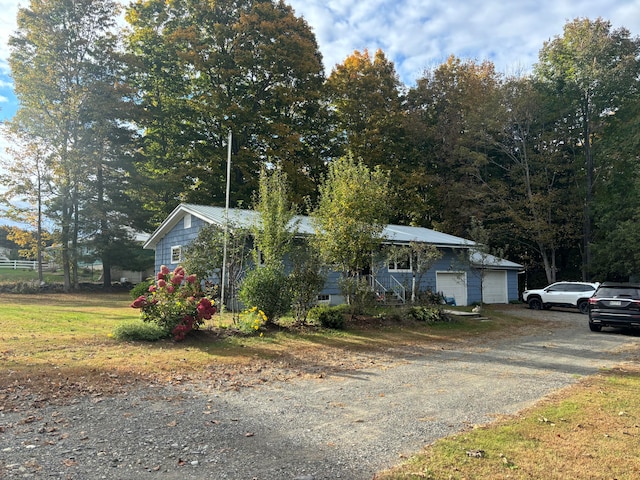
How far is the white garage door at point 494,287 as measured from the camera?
967 inches

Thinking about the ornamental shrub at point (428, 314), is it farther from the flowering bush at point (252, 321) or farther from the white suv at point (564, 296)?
the white suv at point (564, 296)

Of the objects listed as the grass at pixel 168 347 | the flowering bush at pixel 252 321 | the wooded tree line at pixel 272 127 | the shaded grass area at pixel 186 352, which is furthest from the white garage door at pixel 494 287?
the flowering bush at pixel 252 321

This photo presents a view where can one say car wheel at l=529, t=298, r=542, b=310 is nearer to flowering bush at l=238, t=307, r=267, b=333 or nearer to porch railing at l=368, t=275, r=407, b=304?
porch railing at l=368, t=275, r=407, b=304

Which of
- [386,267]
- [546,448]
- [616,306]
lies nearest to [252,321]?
[546,448]

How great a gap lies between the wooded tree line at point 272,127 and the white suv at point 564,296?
591cm

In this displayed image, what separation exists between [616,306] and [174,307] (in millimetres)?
13051

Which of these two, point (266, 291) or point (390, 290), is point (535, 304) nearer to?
point (390, 290)

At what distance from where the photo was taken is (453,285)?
22906mm

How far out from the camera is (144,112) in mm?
28891

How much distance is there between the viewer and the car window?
13.6 m

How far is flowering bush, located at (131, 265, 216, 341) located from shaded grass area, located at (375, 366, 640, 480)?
727 cm

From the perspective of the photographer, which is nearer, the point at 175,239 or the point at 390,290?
the point at 390,290

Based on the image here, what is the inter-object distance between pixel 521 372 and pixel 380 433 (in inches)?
182

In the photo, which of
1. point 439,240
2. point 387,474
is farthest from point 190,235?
point 387,474
